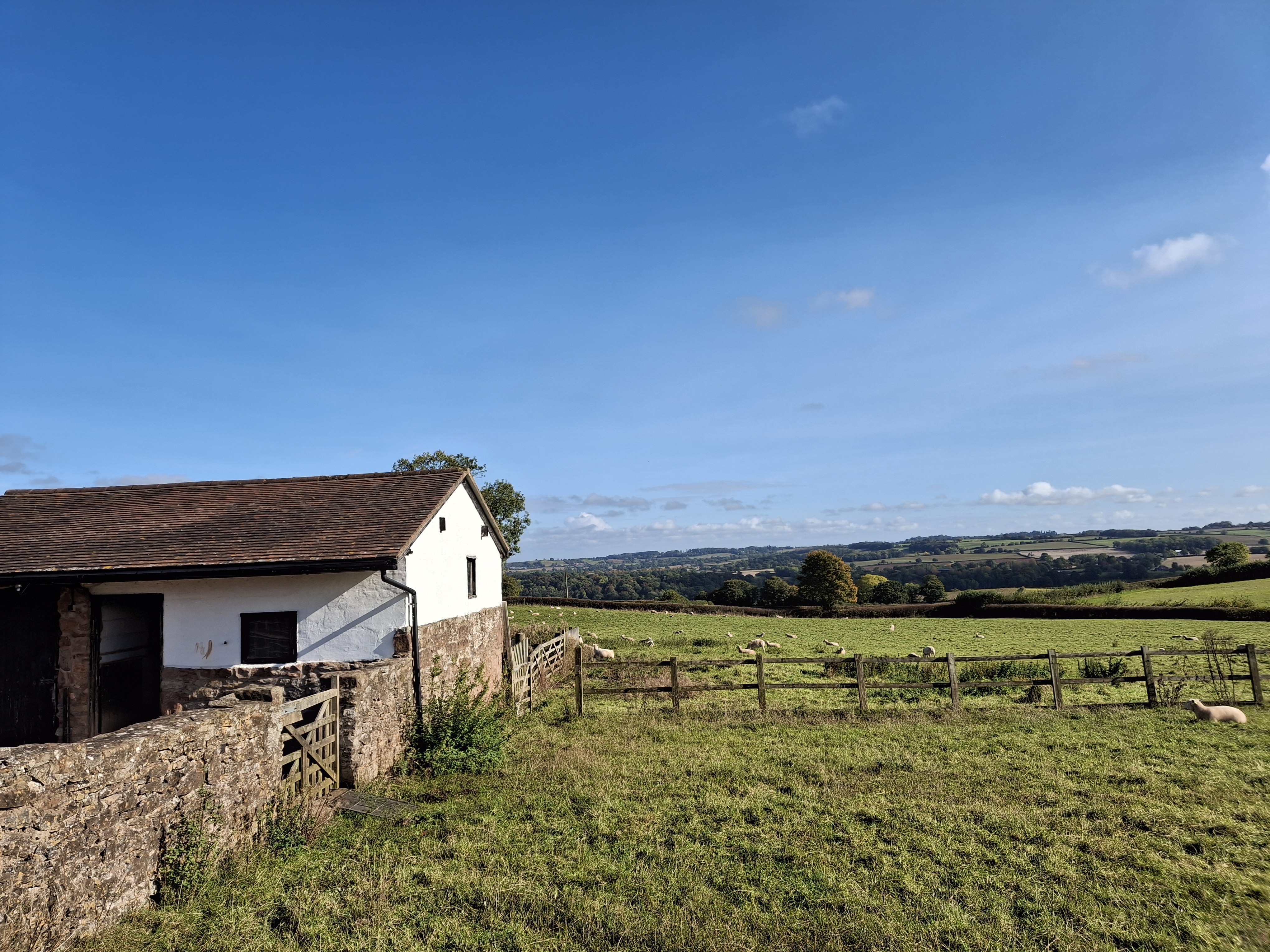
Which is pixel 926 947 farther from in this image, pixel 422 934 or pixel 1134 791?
pixel 1134 791

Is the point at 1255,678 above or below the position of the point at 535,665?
below

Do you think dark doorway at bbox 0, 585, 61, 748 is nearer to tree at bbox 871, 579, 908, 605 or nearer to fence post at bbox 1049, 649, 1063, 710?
fence post at bbox 1049, 649, 1063, 710

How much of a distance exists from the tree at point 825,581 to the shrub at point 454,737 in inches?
2358

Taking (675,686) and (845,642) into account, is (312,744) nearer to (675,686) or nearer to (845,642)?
(675,686)

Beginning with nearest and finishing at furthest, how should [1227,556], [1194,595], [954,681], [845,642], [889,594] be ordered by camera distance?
[954,681] → [845,642] → [1194,595] → [1227,556] → [889,594]

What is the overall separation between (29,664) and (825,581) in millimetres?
66406

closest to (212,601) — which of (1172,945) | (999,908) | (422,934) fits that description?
(422,934)

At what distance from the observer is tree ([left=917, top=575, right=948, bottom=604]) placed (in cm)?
6556

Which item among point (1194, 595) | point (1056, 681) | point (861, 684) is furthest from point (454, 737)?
point (1194, 595)

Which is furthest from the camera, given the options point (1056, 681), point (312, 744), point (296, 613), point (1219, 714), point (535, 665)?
point (535, 665)

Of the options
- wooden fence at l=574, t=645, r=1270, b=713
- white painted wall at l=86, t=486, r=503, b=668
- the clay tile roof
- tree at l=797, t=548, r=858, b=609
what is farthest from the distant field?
white painted wall at l=86, t=486, r=503, b=668

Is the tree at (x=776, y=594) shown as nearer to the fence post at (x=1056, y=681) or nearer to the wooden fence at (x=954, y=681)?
the wooden fence at (x=954, y=681)

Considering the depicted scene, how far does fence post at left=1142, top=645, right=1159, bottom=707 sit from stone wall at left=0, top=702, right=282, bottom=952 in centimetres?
1675

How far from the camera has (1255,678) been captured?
14.3 metres
